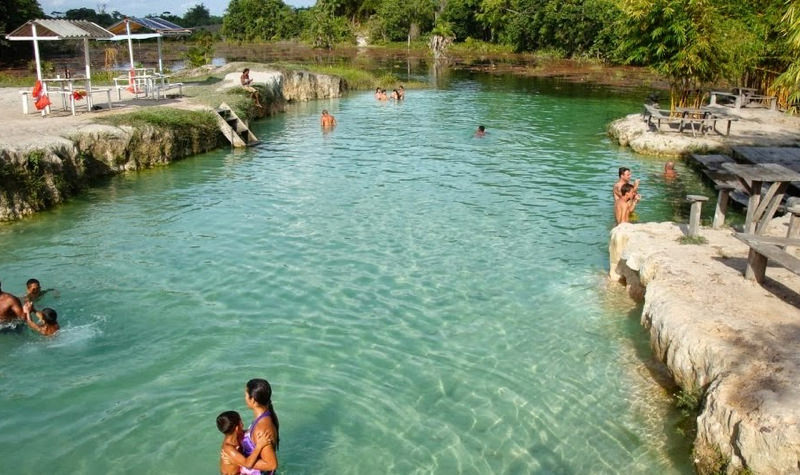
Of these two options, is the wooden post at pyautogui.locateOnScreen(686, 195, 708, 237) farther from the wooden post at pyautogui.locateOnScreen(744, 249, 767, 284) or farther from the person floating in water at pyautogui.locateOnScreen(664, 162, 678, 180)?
the person floating in water at pyautogui.locateOnScreen(664, 162, 678, 180)

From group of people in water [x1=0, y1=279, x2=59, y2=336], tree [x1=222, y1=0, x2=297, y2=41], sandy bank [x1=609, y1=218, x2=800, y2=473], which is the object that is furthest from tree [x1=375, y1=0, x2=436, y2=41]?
group of people in water [x1=0, y1=279, x2=59, y2=336]

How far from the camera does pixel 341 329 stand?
10.3m

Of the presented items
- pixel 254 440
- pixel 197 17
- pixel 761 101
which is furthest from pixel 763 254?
pixel 197 17

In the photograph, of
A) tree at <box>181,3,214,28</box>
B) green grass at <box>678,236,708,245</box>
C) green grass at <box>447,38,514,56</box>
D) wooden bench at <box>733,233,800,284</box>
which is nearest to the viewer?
wooden bench at <box>733,233,800,284</box>

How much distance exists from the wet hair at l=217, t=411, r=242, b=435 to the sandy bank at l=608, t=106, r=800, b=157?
21278mm

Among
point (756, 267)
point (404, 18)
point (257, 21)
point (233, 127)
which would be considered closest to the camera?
point (756, 267)

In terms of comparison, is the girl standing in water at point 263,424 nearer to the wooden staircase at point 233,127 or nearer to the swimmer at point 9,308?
the swimmer at point 9,308

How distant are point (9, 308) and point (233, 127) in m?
17.0

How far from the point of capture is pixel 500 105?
3725cm

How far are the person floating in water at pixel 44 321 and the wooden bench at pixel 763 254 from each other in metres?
10.1

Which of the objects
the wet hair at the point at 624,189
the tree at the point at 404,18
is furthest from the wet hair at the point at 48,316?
the tree at the point at 404,18

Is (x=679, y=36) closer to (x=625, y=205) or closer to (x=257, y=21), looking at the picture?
(x=625, y=205)

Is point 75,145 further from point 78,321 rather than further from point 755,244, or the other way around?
point 755,244

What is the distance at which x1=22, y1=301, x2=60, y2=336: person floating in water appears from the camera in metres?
9.52
